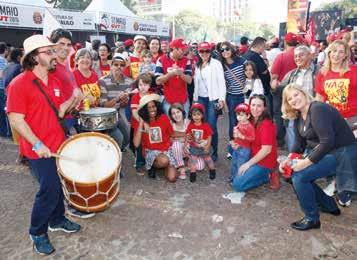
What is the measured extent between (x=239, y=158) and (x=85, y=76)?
253 cm

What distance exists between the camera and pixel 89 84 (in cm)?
502

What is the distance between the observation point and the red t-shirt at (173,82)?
18.8 feet

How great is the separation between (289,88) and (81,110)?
2.60 meters

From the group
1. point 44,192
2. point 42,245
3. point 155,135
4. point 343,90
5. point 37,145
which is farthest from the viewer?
point 155,135

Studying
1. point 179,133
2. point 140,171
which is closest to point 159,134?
point 179,133

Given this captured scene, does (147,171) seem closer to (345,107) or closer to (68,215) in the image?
(68,215)

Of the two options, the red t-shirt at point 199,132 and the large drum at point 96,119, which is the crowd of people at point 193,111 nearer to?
the red t-shirt at point 199,132

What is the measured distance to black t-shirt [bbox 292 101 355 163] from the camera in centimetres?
331

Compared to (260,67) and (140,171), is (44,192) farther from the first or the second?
(260,67)

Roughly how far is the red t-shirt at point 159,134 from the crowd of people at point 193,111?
0.05 feet

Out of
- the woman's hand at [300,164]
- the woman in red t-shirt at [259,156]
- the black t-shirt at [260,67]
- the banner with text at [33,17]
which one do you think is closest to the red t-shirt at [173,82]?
the black t-shirt at [260,67]

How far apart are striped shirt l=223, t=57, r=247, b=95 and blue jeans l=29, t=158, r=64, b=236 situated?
3.58 metres

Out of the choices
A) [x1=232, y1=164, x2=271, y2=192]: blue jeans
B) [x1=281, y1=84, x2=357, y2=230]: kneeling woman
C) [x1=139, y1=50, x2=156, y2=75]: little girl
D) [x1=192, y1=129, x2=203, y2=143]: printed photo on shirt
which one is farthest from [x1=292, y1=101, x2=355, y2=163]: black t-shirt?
[x1=139, y1=50, x2=156, y2=75]: little girl

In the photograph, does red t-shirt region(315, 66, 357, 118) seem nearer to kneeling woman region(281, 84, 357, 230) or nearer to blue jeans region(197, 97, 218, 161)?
kneeling woman region(281, 84, 357, 230)
